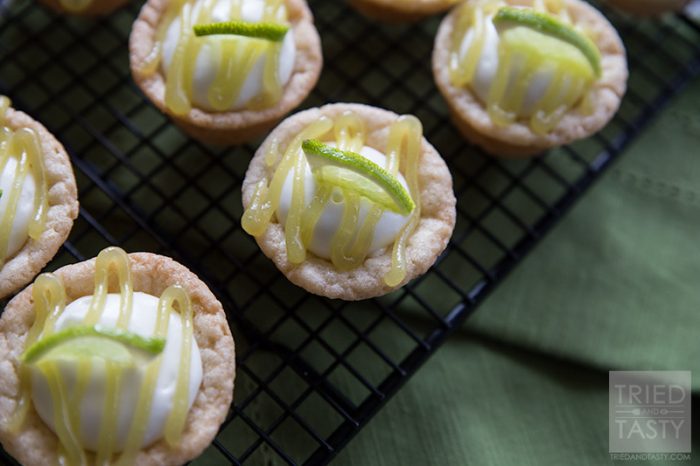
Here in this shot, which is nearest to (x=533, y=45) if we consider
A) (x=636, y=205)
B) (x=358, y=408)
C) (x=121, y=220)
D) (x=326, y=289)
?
(x=636, y=205)

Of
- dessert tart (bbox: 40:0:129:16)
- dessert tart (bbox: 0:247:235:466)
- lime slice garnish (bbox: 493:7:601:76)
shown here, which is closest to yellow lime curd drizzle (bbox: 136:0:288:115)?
dessert tart (bbox: 40:0:129:16)

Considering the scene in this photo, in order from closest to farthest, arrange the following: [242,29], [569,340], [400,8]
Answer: [242,29]
[569,340]
[400,8]

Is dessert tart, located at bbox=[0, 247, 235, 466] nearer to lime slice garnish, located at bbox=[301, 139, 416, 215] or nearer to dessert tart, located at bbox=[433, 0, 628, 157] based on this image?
lime slice garnish, located at bbox=[301, 139, 416, 215]

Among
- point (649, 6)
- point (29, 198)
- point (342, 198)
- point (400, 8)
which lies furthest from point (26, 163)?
point (649, 6)

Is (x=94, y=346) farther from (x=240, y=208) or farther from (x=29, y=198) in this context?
(x=240, y=208)

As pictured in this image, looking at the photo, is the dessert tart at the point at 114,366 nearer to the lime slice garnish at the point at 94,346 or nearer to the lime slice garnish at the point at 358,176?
the lime slice garnish at the point at 94,346

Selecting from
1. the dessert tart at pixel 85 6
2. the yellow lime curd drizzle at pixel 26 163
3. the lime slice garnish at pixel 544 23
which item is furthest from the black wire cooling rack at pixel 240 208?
the lime slice garnish at pixel 544 23
